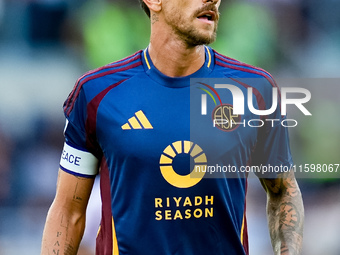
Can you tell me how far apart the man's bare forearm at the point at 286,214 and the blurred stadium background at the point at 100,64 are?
135 inches

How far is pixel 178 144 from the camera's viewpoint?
2.81 meters

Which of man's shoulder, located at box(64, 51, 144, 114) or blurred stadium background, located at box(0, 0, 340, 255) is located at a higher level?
blurred stadium background, located at box(0, 0, 340, 255)

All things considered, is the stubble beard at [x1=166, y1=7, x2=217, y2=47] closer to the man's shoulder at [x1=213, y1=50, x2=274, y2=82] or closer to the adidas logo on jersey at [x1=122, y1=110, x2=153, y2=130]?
the man's shoulder at [x1=213, y1=50, x2=274, y2=82]

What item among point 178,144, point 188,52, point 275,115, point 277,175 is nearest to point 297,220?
point 277,175

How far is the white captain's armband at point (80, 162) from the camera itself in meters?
2.96

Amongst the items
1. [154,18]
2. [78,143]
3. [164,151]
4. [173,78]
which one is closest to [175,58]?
[173,78]

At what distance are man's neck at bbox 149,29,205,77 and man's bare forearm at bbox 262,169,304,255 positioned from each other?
732 millimetres

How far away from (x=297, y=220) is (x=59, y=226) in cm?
121

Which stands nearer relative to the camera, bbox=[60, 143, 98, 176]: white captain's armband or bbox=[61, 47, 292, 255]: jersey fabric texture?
bbox=[61, 47, 292, 255]: jersey fabric texture

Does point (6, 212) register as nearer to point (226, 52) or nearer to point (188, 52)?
point (226, 52)

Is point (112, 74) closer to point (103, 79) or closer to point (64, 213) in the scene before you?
point (103, 79)

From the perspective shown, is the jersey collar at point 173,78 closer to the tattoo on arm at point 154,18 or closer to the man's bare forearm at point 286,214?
the tattoo on arm at point 154,18

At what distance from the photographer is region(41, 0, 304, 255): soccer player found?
2789 mm

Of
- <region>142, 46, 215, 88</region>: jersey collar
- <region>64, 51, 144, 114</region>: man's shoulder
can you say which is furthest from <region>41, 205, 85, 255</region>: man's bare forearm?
<region>142, 46, 215, 88</region>: jersey collar
